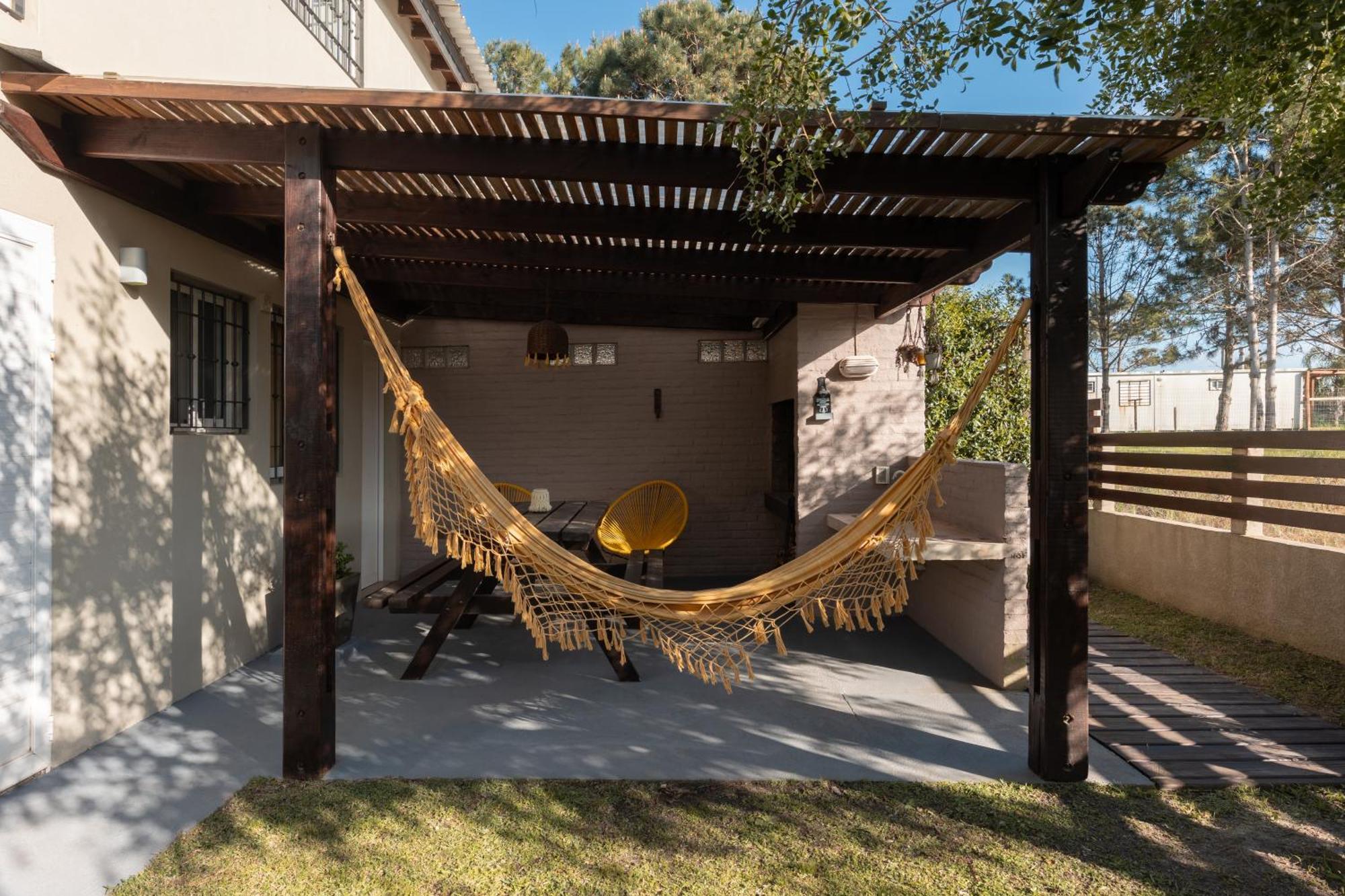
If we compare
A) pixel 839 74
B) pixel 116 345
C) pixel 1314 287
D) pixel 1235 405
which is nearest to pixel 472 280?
pixel 116 345

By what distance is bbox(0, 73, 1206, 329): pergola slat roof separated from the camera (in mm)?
2438

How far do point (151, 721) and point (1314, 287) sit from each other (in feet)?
44.7

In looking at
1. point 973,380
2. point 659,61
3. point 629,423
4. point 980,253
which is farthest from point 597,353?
point 659,61

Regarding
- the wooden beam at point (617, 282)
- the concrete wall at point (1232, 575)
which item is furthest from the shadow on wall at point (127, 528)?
the concrete wall at point (1232, 575)

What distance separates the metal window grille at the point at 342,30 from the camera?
5035mm

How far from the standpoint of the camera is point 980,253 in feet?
11.6

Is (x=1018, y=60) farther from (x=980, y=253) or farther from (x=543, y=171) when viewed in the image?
(x=543, y=171)

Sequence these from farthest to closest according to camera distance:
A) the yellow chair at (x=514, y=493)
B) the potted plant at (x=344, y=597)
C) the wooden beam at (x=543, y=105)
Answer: the yellow chair at (x=514, y=493) → the potted plant at (x=344, y=597) → the wooden beam at (x=543, y=105)

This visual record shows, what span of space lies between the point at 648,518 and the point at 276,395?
8.46ft

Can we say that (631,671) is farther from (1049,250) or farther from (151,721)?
(1049,250)

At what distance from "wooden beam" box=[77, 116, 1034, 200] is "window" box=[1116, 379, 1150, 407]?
15.0 m

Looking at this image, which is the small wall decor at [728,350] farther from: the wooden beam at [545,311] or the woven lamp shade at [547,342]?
the woven lamp shade at [547,342]

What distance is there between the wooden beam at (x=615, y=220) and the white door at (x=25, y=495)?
87cm

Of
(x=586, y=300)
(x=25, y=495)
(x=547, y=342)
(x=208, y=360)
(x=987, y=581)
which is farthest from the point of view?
(x=586, y=300)
